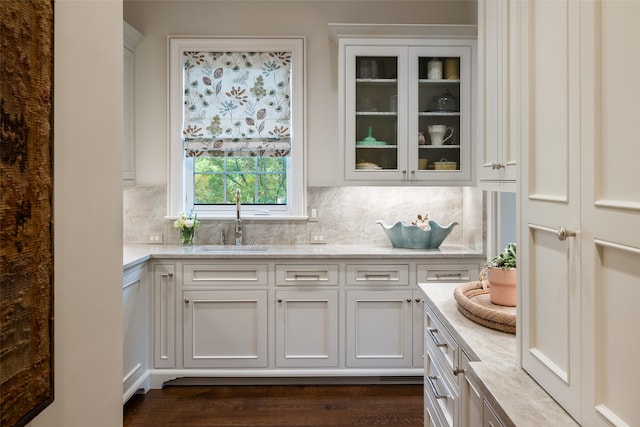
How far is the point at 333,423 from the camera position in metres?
2.88

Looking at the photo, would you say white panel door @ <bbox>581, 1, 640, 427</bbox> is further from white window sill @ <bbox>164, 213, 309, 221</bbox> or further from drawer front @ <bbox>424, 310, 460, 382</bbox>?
white window sill @ <bbox>164, 213, 309, 221</bbox>

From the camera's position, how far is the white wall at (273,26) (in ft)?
→ 12.7

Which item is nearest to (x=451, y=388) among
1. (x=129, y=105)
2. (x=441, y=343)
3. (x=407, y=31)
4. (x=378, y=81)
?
(x=441, y=343)

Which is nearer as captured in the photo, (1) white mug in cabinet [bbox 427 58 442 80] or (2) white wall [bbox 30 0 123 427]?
(2) white wall [bbox 30 0 123 427]

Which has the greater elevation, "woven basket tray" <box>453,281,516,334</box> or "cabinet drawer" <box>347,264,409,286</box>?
"woven basket tray" <box>453,281,516,334</box>

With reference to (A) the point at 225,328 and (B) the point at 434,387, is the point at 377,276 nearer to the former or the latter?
(A) the point at 225,328

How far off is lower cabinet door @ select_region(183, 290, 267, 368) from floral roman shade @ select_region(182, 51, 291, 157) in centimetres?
115

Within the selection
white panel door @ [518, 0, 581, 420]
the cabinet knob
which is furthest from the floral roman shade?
the cabinet knob

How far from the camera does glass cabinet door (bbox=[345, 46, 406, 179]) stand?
11.7 ft

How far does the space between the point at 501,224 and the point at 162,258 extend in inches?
86.9

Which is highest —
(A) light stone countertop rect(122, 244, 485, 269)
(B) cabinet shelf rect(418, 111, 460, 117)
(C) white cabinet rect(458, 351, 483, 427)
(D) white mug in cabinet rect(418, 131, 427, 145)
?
(B) cabinet shelf rect(418, 111, 460, 117)

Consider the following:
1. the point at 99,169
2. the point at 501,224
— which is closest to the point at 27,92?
the point at 99,169

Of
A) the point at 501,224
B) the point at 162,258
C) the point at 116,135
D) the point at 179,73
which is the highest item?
the point at 179,73

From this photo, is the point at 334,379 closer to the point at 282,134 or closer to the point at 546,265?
the point at 282,134
